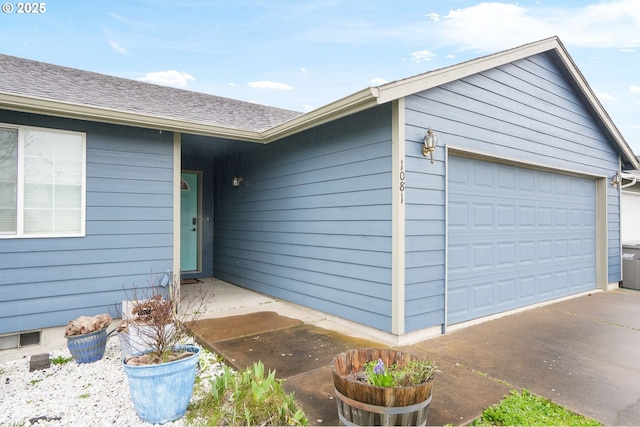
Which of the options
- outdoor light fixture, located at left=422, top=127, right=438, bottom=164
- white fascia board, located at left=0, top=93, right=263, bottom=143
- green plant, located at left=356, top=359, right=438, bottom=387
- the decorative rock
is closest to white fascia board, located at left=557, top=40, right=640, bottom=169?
outdoor light fixture, located at left=422, top=127, right=438, bottom=164

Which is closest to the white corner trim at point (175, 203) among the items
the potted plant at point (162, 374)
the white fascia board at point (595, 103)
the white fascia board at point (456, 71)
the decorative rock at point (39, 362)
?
the decorative rock at point (39, 362)

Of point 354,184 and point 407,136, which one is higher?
point 407,136

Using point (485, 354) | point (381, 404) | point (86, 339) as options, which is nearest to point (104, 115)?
point (86, 339)

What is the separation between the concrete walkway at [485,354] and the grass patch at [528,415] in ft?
0.24

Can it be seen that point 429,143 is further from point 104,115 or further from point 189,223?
point 189,223

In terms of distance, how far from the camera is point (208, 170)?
25.0 ft

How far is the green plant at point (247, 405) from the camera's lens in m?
2.14

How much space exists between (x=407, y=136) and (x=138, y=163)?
3.16 m

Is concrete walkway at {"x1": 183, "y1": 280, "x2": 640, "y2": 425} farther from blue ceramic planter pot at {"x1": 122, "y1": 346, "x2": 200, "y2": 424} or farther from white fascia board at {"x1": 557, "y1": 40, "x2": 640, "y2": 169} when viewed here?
white fascia board at {"x1": 557, "y1": 40, "x2": 640, "y2": 169}

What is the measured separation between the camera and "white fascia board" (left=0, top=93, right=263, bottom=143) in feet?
11.2

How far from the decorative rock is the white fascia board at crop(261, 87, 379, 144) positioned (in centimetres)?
352

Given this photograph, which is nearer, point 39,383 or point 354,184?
point 39,383

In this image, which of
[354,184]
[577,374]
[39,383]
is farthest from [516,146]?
[39,383]

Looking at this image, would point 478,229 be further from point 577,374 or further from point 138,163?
point 138,163
